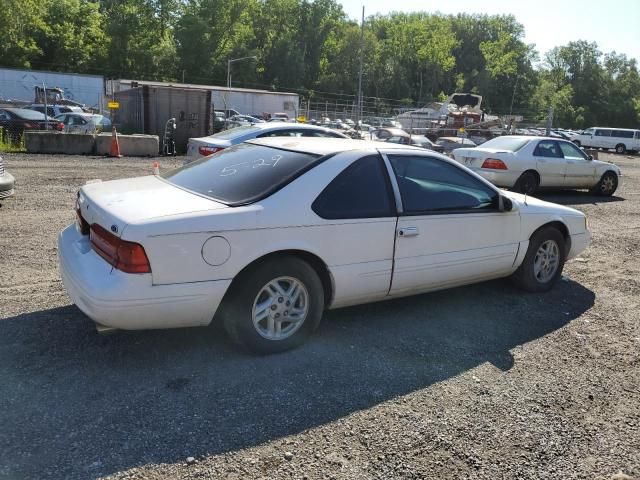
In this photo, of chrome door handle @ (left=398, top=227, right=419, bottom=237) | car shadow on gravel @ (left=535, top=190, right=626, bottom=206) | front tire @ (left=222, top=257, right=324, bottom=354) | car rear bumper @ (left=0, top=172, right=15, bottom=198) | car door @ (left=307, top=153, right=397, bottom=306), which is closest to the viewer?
front tire @ (left=222, top=257, right=324, bottom=354)

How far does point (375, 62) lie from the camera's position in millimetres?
95625

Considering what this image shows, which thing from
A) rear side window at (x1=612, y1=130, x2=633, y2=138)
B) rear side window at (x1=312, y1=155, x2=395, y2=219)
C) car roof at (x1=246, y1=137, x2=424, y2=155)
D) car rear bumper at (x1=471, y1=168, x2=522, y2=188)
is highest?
rear side window at (x1=612, y1=130, x2=633, y2=138)

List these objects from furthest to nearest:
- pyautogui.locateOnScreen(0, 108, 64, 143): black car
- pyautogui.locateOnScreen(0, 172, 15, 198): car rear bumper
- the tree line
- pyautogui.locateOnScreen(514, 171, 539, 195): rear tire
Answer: the tree line
pyautogui.locateOnScreen(0, 108, 64, 143): black car
pyautogui.locateOnScreen(514, 171, 539, 195): rear tire
pyautogui.locateOnScreen(0, 172, 15, 198): car rear bumper

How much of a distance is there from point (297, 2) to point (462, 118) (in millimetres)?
68926

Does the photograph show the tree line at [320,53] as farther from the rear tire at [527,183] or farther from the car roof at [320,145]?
the car roof at [320,145]

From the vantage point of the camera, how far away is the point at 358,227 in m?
4.10

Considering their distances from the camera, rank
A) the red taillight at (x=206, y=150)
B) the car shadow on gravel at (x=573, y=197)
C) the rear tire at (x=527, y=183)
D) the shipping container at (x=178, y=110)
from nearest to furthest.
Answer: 1. the red taillight at (x=206, y=150)
2. the rear tire at (x=527, y=183)
3. the car shadow on gravel at (x=573, y=197)
4. the shipping container at (x=178, y=110)

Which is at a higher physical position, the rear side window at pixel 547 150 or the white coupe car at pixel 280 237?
the rear side window at pixel 547 150

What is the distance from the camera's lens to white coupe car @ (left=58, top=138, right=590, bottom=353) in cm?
343

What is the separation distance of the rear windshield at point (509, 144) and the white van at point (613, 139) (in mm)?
35101

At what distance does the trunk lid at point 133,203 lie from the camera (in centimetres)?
350

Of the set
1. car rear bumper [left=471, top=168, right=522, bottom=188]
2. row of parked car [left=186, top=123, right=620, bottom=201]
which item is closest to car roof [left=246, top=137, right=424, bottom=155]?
row of parked car [left=186, top=123, right=620, bottom=201]

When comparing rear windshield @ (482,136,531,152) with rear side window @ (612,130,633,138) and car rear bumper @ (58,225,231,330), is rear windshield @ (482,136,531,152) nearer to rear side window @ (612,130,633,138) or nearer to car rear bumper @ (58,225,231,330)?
car rear bumper @ (58,225,231,330)

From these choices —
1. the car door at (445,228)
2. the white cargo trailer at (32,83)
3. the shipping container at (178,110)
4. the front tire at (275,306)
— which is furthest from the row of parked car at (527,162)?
the white cargo trailer at (32,83)
